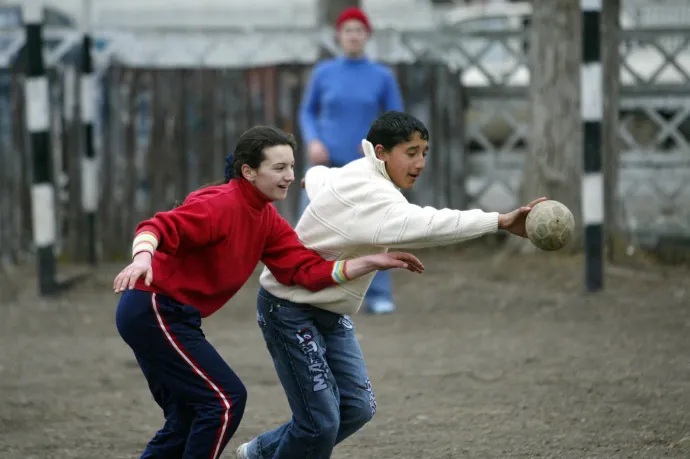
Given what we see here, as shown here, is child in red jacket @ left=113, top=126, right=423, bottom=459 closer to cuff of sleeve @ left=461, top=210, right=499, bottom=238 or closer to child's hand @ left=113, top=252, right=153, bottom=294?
child's hand @ left=113, top=252, right=153, bottom=294

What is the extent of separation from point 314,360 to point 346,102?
423 centimetres

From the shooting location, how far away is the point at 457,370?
21.5 ft

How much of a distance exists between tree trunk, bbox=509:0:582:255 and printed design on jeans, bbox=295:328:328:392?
6.37 meters

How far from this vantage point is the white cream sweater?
3967 millimetres

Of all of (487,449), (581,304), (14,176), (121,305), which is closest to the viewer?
(121,305)

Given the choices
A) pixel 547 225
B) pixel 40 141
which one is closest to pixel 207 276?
pixel 547 225

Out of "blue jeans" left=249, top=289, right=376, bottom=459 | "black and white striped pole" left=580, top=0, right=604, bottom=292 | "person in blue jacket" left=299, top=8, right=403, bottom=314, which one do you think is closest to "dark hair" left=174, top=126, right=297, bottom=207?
"blue jeans" left=249, top=289, right=376, bottom=459

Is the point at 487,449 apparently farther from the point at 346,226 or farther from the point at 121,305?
the point at 121,305

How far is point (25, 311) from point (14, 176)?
267cm

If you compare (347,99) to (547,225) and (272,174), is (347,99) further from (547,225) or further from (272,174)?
(547,225)

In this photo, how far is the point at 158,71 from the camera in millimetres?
11383

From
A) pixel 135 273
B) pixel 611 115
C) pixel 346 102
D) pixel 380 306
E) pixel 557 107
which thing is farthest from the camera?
pixel 611 115

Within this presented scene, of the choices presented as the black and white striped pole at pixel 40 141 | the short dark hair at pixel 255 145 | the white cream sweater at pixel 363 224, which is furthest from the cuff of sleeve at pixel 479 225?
the black and white striped pole at pixel 40 141

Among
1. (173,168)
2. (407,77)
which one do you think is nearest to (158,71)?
(173,168)
